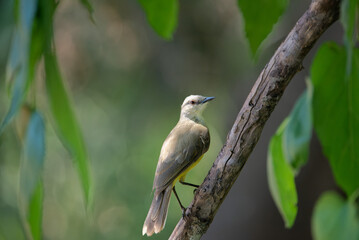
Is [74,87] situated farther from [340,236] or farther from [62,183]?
[340,236]

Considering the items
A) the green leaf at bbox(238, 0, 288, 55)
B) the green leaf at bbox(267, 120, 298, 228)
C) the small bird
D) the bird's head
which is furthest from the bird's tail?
the green leaf at bbox(238, 0, 288, 55)

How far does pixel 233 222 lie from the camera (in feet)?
14.8

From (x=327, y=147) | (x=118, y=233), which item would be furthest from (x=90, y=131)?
(x=327, y=147)

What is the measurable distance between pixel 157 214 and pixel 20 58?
5.66 ft

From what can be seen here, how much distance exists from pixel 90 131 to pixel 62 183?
31.1 inches

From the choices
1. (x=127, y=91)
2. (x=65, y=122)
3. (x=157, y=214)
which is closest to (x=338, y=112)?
(x=65, y=122)

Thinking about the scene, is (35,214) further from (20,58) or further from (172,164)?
(172,164)

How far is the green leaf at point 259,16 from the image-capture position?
2.95 ft

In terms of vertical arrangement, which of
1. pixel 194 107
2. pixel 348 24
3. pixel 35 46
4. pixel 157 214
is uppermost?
pixel 348 24

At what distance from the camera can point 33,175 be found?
794 millimetres

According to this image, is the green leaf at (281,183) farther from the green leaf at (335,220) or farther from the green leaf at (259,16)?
the green leaf at (259,16)

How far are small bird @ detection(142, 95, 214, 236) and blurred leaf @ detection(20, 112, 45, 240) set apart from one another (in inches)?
55.0

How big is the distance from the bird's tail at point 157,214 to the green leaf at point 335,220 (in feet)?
4.44

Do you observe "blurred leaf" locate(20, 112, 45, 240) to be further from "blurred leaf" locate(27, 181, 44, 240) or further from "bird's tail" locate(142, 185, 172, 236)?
"bird's tail" locate(142, 185, 172, 236)
